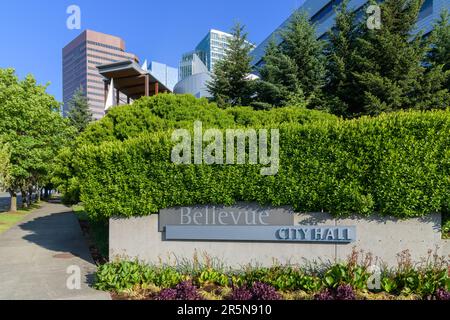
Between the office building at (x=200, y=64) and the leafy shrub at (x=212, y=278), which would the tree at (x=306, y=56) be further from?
the office building at (x=200, y=64)

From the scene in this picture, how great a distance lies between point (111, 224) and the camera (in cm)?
833

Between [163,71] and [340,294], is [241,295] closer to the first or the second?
[340,294]

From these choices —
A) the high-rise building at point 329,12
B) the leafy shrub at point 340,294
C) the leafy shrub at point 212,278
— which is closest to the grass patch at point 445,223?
the leafy shrub at point 340,294

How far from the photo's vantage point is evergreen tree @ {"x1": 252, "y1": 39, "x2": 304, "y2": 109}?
1750 centimetres

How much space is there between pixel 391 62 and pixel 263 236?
40.0 feet

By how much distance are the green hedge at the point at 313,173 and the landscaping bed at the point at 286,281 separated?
1.15 metres

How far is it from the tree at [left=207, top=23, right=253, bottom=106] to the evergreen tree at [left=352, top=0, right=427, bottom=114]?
23.2 feet

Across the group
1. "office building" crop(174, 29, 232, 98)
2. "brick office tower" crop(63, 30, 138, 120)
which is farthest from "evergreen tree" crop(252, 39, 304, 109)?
"brick office tower" crop(63, 30, 138, 120)

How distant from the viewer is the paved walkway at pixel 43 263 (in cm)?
699

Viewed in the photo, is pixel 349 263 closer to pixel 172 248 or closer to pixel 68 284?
pixel 172 248

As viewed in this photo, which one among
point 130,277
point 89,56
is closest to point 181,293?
point 130,277
